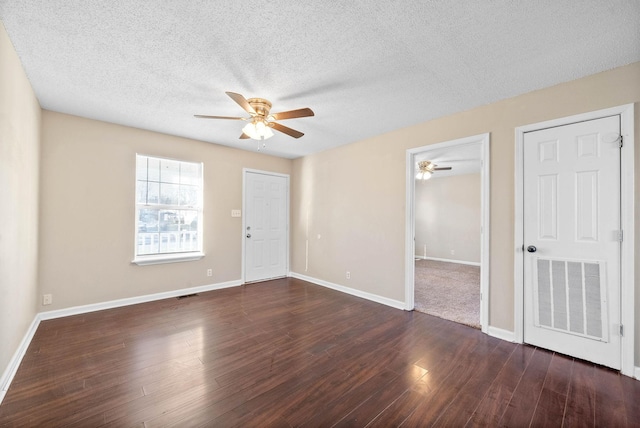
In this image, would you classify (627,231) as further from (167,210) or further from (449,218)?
(449,218)

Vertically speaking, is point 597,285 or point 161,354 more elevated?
point 597,285

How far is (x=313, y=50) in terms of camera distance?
6.63 ft

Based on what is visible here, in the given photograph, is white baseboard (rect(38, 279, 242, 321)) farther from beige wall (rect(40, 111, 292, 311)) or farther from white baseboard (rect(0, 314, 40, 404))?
white baseboard (rect(0, 314, 40, 404))

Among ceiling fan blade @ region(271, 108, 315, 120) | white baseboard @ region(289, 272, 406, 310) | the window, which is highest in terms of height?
ceiling fan blade @ region(271, 108, 315, 120)

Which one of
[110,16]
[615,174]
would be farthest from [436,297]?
[110,16]

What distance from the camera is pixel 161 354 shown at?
2387 millimetres

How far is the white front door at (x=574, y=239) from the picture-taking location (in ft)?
7.27

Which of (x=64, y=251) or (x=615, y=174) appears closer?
(x=615, y=174)

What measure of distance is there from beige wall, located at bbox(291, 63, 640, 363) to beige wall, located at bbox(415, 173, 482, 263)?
14.5 feet

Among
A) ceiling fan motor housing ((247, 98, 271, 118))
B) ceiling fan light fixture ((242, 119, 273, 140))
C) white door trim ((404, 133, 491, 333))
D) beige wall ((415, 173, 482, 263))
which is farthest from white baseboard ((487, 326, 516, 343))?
beige wall ((415, 173, 482, 263))

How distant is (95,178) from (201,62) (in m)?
2.52

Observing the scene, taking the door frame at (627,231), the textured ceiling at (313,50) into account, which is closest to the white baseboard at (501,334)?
the door frame at (627,231)

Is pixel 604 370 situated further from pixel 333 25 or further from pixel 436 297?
pixel 333 25

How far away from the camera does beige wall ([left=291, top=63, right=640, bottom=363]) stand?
240cm
